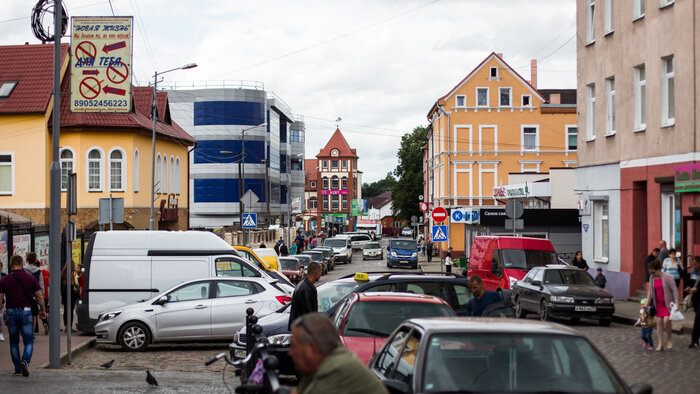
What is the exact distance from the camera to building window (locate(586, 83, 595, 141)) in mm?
31281

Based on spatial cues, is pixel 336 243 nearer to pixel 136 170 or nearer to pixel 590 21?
pixel 136 170

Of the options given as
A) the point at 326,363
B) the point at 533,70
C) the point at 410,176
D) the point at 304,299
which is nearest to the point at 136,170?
the point at 304,299

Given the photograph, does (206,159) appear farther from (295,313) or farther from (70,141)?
(295,313)

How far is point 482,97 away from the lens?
221 feet

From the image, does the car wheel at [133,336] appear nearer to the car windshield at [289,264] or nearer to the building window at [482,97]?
the car windshield at [289,264]

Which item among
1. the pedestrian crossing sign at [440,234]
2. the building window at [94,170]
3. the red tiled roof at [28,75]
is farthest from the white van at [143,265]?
the building window at [94,170]

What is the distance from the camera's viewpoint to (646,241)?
27.4 m

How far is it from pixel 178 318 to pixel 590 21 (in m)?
20.4

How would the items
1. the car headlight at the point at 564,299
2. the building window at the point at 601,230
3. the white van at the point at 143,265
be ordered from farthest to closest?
the building window at the point at 601,230
the car headlight at the point at 564,299
the white van at the point at 143,265

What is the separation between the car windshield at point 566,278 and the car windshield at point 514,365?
16002 mm

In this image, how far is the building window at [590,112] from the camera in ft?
103

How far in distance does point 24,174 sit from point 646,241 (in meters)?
26.8

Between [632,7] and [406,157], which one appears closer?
[632,7]

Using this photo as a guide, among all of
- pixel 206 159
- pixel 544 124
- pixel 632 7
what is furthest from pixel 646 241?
pixel 206 159
